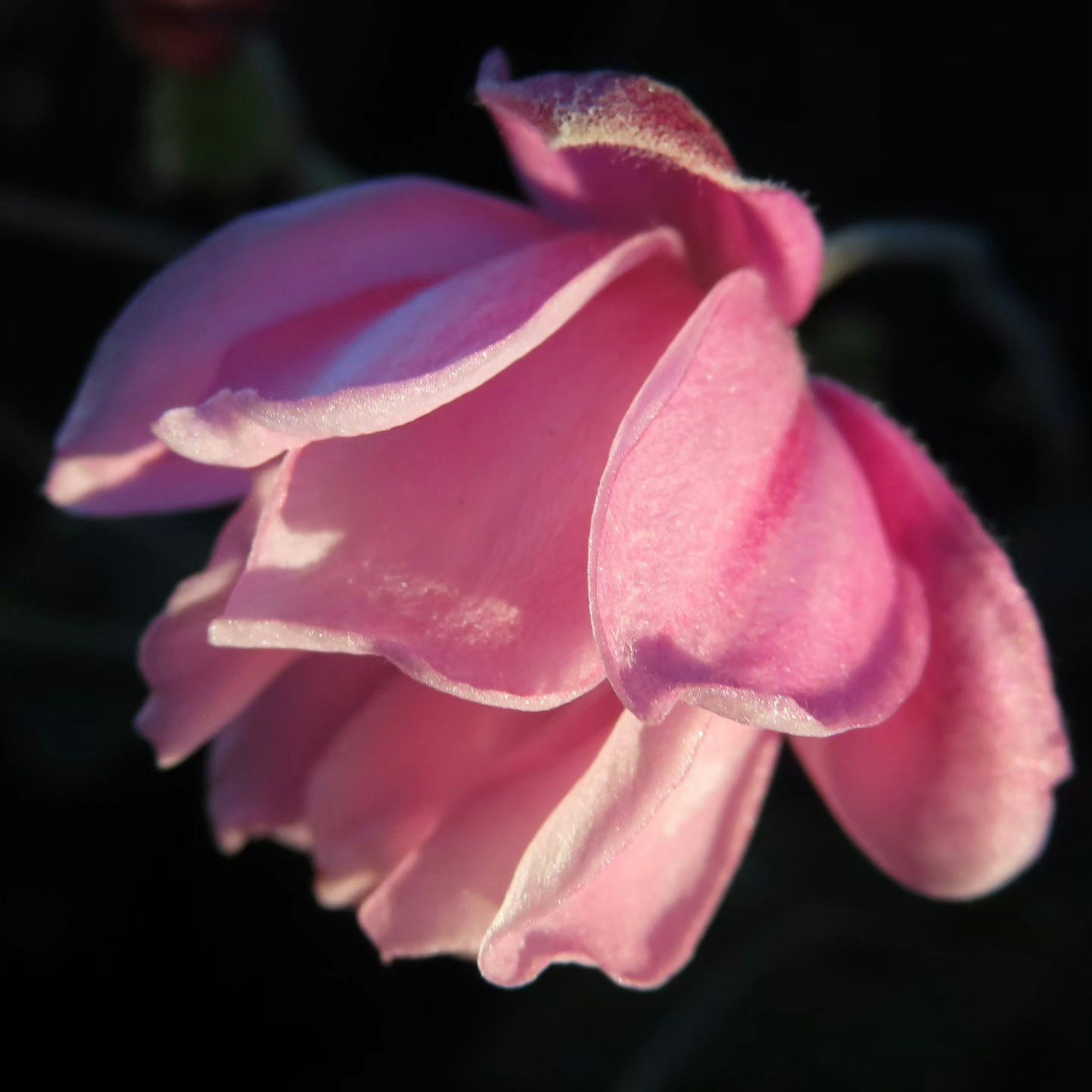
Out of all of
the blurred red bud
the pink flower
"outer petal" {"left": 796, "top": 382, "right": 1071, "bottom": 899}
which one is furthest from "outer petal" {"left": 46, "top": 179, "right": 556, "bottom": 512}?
the blurred red bud

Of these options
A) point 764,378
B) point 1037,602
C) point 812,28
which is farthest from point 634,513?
point 812,28

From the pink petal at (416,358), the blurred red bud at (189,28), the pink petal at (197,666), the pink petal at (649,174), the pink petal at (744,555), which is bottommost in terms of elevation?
the pink petal at (197,666)

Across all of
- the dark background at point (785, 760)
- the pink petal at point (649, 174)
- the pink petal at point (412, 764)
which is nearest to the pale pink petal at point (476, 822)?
the pink petal at point (412, 764)

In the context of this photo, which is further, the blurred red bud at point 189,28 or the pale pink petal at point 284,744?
the blurred red bud at point 189,28

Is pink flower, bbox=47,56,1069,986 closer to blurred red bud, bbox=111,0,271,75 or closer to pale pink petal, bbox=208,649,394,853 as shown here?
pale pink petal, bbox=208,649,394,853

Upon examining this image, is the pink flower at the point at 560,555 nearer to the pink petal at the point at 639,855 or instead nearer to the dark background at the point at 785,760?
the pink petal at the point at 639,855

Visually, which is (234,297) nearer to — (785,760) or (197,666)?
(197,666)

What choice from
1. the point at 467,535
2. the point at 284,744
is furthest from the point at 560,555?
the point at 284,744
